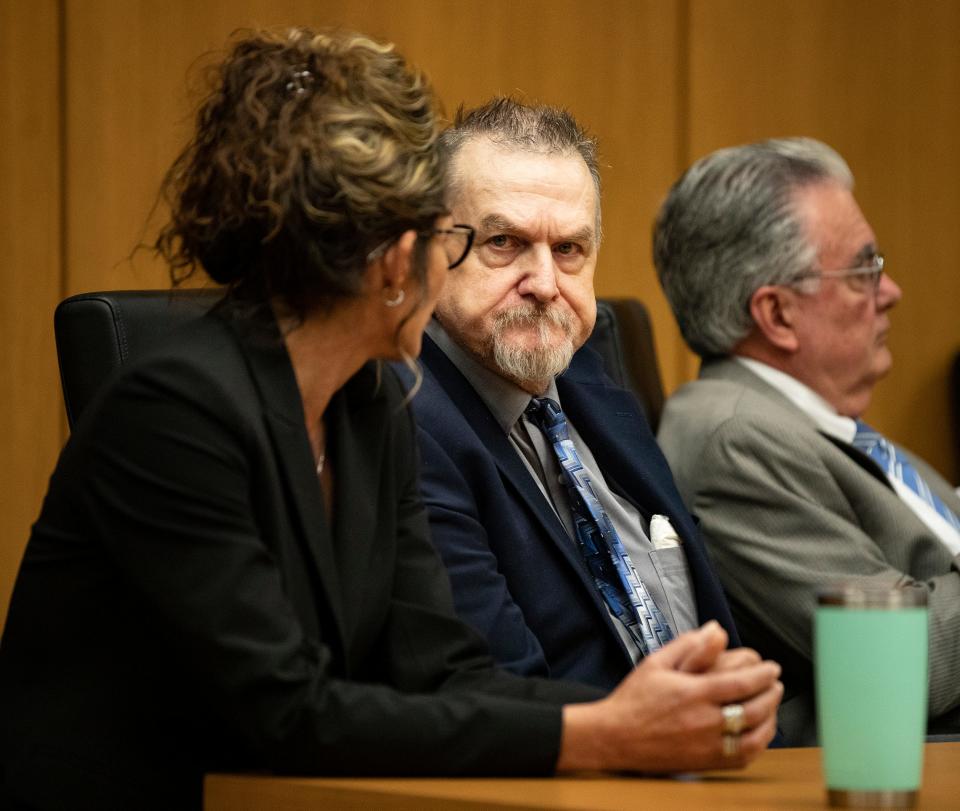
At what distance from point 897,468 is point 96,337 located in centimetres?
160

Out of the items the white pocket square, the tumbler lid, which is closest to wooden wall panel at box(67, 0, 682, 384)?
the white pocket square

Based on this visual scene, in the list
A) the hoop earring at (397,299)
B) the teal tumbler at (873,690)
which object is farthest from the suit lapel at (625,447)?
the teal tumbler at (873,690)

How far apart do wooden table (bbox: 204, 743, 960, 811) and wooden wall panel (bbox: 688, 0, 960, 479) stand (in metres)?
3.00

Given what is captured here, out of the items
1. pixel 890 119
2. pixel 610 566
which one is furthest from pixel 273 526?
pixel 890 119

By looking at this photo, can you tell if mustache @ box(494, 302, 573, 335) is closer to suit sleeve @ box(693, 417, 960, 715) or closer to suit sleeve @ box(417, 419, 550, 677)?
suit sleeve @ box(417, 419, 550, 677)

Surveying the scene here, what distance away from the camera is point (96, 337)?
1.89 metres

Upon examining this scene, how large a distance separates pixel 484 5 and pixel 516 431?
1.87m

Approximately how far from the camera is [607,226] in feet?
13.3

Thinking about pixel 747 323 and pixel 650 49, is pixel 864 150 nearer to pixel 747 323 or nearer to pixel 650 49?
pixel 650 49

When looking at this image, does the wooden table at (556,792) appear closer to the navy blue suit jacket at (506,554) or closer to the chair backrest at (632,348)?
the navy blue suit jacket at (506,554)

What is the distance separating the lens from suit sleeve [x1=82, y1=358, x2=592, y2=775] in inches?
54.6

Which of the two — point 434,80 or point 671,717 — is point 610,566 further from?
point 434,80

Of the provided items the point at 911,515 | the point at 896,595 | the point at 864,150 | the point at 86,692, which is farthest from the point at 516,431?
the point at 864,150

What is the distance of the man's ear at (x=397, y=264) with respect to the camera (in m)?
1.60
